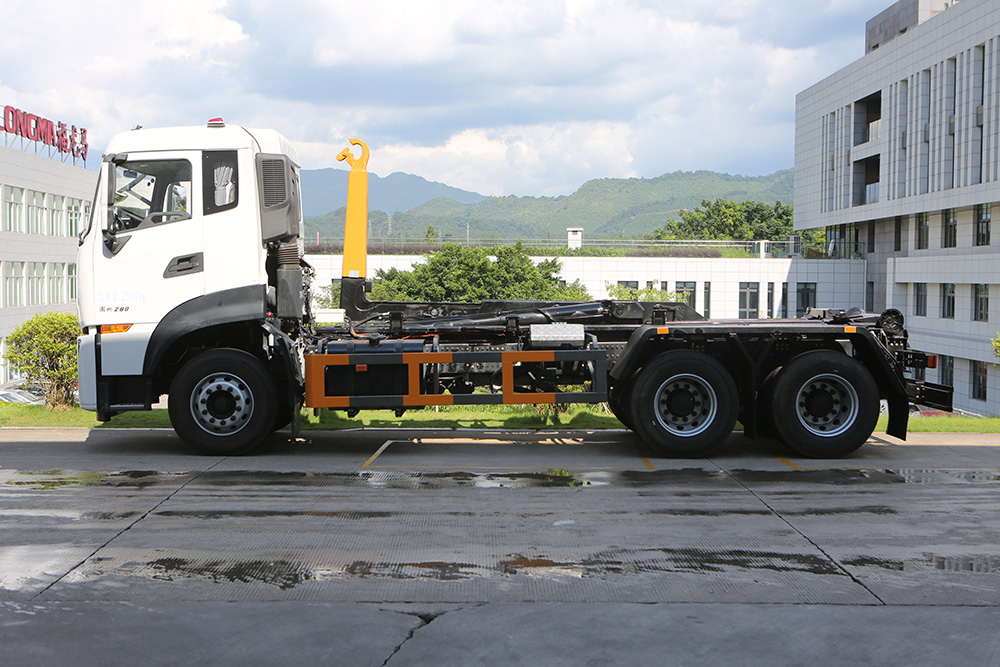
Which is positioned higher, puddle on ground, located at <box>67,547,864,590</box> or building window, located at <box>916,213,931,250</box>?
building window, located at <box>916,213,931,250</box>

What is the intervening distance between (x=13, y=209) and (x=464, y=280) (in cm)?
2609

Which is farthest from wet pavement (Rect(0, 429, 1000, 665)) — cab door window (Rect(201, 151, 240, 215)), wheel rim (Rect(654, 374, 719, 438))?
cab door window (Rect(201, 151, 240, 215))

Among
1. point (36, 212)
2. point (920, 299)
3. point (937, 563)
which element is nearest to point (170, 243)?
point (937, 563)

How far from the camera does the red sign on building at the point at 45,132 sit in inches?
1875

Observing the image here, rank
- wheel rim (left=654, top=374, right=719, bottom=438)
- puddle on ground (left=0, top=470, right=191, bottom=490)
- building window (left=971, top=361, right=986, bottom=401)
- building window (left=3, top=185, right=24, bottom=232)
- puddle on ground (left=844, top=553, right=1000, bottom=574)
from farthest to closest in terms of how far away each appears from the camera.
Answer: building window (left=3, top=185, right=24, bottom=232) < building window (left=971, top=361, right=986, bottom=401) < wheel rim (left=654, top=374, right=719, bottom=438) < puddle on ground (left=0, top=470, right=191, bottom=490) < puddle on ground (left=844, top=553, right=1000, bottom=574)

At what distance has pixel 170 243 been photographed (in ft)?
35.4

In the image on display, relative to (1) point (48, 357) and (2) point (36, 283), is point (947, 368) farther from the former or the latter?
(2) point (36, 283)

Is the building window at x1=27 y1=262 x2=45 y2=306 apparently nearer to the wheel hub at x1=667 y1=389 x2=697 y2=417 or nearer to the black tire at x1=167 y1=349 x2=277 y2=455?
the black tire at x1=167 y1=349 x2=277 y2=455

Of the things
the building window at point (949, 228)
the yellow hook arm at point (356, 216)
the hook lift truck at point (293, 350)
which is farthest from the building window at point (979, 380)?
the yellow hook arm at point (356, 216)

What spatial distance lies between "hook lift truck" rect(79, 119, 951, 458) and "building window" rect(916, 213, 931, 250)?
45370 mm

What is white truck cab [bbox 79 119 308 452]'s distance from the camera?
10805 millimetres

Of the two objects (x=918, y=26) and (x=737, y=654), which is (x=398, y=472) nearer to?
(x=737, y=654)

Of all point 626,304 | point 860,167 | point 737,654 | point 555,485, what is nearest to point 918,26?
point 860,167

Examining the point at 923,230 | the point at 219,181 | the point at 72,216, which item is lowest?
the point at 219,181
